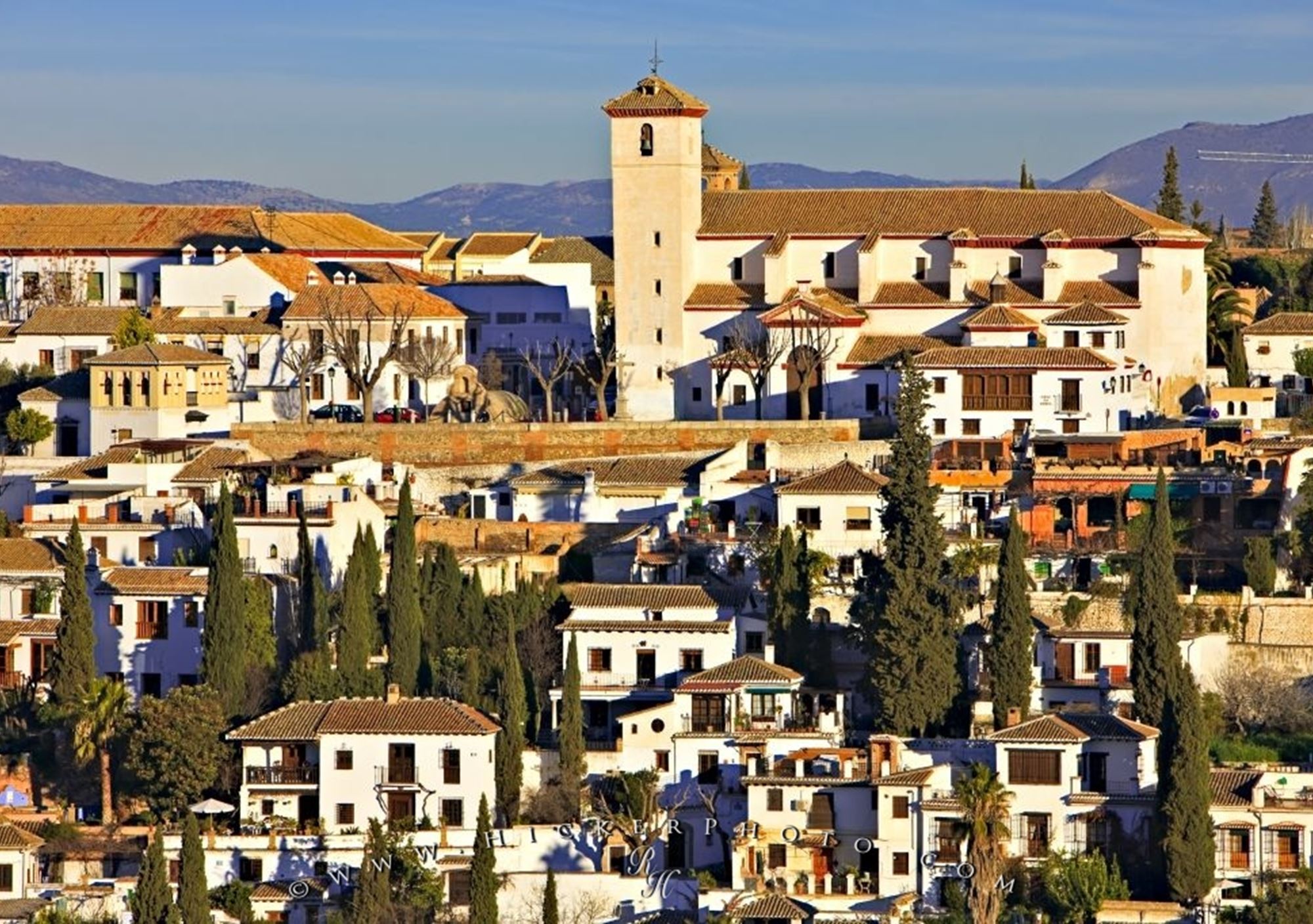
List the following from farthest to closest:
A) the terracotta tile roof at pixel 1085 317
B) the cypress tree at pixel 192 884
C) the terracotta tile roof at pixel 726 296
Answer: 1. the terracotta tile roof at pixel 726 296
2. the terracotta tile roof at pixel 1085 317
3. the cypress tree at pixel 192 884

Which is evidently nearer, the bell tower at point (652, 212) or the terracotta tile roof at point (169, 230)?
the bell tower at point (652, 212)

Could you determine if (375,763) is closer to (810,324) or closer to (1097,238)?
(810,324)

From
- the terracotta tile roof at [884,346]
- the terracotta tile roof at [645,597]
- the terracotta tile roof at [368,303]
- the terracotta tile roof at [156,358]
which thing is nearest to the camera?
the terracotta tile roof at [645,597]

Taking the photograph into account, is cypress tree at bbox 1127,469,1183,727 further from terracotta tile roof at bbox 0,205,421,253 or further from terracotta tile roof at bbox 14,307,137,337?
terracotta tile roof at bbox 0,205,421,253

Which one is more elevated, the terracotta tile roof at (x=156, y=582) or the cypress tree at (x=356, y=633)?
the terracotta tile roof at (x=156, y=582)

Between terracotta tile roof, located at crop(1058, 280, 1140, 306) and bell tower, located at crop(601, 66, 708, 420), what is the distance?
7435mm

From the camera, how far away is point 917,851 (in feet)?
150

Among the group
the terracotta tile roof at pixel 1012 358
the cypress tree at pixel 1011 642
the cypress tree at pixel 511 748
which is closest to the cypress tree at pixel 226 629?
the cypress tree at pixel 511 748

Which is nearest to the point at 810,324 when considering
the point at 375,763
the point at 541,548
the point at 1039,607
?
the point at 541,548

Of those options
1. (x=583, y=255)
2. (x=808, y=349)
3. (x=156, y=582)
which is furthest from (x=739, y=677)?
(x=583, y=255)

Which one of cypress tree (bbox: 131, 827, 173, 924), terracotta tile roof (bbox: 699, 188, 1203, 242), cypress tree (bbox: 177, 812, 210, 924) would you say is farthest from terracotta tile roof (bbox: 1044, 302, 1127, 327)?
cypress tree (bbox: 131, 827, 173, 924)

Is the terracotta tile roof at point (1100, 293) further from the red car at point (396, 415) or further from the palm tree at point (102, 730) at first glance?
the palm tree at point (102, 730)

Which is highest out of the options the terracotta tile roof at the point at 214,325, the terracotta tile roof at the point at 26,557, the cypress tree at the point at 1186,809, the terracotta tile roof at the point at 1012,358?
the terracotta tile roof at the point at 214,325

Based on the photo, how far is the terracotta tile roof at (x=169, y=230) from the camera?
77188 millimetres
